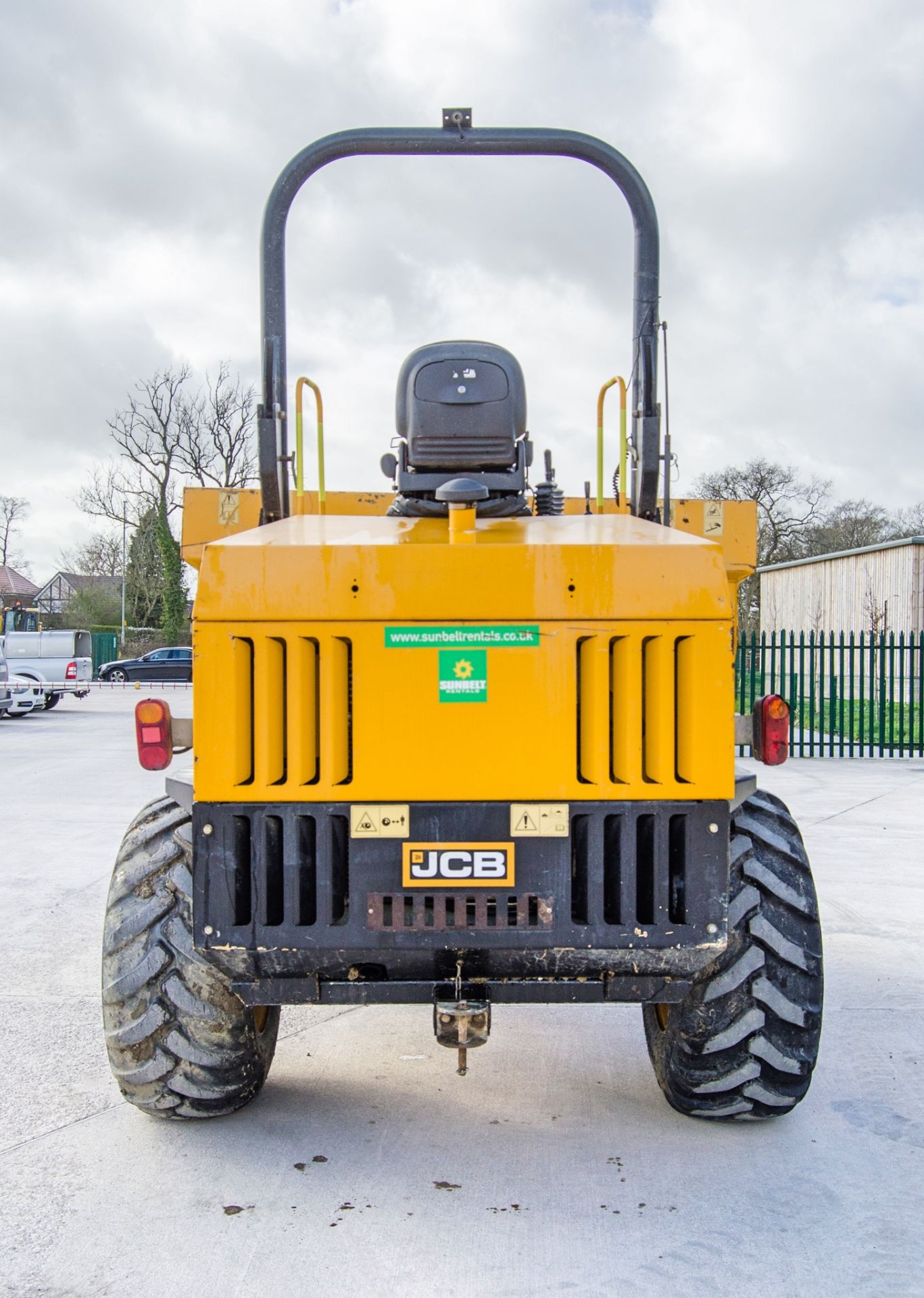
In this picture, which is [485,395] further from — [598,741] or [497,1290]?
[497,1290]

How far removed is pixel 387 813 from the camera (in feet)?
10.0

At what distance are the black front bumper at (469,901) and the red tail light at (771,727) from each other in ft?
1.99

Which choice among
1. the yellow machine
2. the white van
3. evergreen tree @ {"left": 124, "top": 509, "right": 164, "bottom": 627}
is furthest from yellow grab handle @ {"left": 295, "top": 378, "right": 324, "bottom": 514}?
evergreen tree @ {"left": 124, "top": 509, "right": 164, "bottom": 627}

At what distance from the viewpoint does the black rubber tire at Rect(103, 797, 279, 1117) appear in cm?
346

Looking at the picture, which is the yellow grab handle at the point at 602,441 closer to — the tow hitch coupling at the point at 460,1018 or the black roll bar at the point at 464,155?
the black roll bar at the point at 464,155

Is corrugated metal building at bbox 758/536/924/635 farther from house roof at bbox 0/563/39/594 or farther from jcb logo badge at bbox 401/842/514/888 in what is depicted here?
house roof at bbox 0/563/39/594

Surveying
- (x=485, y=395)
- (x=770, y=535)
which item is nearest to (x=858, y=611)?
(x=770, y=535)

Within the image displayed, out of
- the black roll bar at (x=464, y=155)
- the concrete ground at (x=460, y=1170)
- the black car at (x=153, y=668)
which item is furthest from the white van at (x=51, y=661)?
the black roll bar at (x=464, y=155)

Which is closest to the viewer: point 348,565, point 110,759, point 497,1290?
point 497,1290

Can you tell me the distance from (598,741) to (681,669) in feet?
0.98

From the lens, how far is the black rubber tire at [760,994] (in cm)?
344

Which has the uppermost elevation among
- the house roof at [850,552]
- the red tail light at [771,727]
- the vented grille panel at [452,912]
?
the house roof at [850,552]

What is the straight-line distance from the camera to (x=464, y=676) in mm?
3018

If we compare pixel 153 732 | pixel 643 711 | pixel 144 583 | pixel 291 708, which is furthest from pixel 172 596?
pixel 643 711
